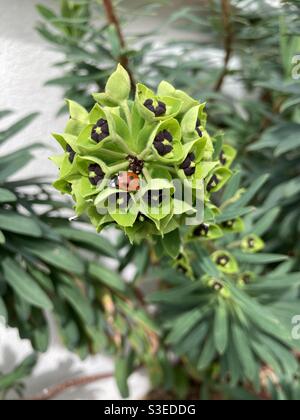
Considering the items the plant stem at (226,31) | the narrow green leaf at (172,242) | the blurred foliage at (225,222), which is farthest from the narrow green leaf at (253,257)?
the plant stem at (226,31)

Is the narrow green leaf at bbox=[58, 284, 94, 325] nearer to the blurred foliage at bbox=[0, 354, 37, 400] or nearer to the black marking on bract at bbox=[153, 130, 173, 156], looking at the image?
the blurred foliage at bbox=[0, 354, 37, 400]

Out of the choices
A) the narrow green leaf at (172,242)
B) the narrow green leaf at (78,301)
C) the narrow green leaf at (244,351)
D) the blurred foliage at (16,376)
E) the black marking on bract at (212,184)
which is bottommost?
the blurred foliage at (16,376)

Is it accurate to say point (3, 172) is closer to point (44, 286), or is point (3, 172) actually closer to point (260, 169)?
point (44, 286)

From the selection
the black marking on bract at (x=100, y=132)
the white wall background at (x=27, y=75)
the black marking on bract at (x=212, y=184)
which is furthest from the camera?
the white wall background at (x=27, y=75)

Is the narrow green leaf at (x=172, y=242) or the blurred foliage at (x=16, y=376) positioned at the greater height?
the narrow green leaf at (x=172, y=242)

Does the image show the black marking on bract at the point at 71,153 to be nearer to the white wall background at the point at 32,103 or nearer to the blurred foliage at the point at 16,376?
the white wall background at the point at 32,103

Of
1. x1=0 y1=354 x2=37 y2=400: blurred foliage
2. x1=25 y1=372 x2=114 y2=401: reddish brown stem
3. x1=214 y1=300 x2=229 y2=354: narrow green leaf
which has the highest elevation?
x1=214 y1=300 x2=229 y2=354: narrow green leaf

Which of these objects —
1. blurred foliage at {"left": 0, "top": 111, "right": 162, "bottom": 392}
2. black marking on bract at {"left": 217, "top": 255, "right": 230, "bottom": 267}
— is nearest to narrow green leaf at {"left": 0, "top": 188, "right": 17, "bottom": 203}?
blurred foliage at {"left": 0, "top": 111, "right": 162, "bottom": 392}
